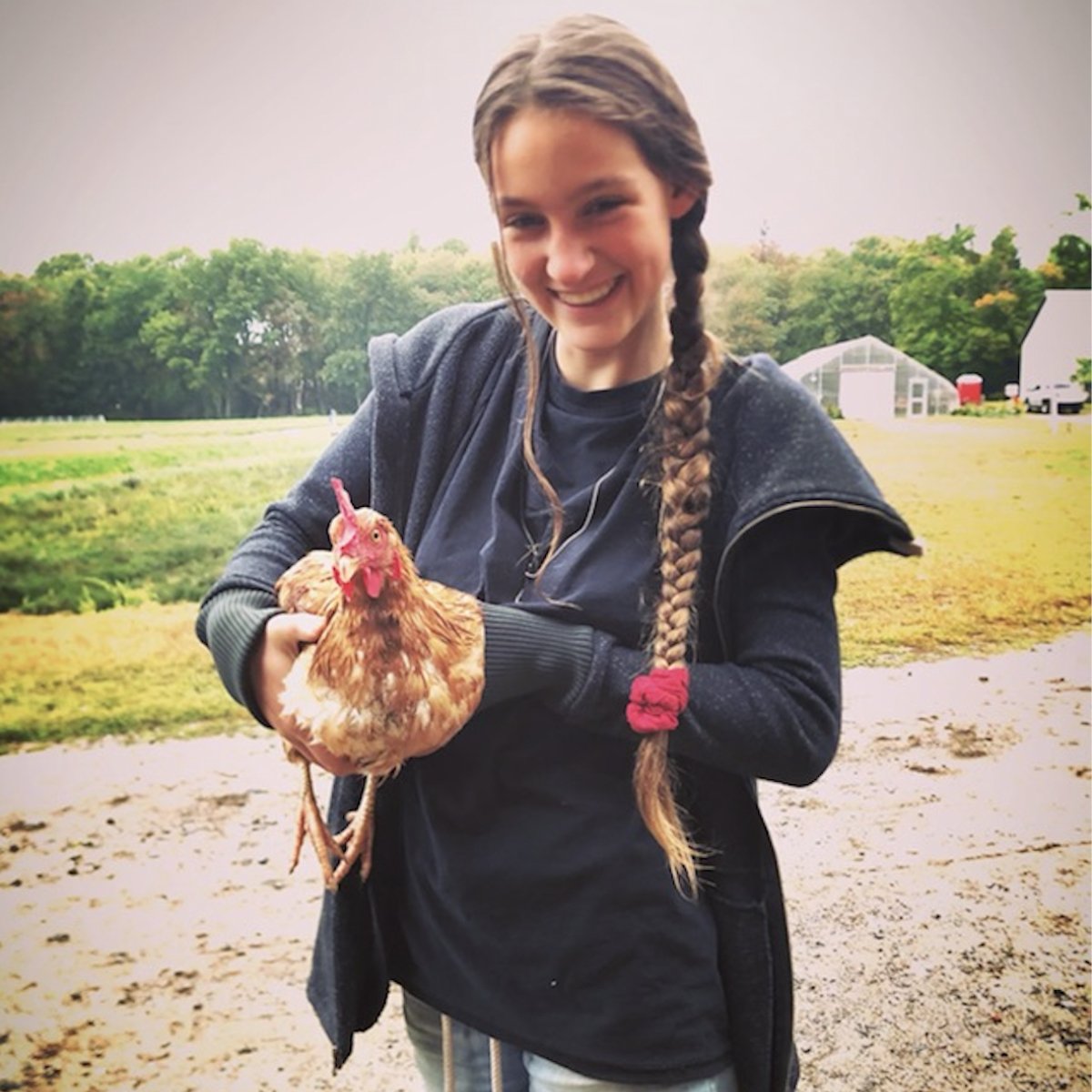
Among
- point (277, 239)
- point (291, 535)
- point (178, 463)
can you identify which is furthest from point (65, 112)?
point (291, 535)

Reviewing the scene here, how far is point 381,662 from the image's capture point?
2.67ft

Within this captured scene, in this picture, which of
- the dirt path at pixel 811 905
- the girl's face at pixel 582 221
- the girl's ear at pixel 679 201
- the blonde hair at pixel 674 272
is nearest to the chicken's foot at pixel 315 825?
the blonde hair at pixel 674 272

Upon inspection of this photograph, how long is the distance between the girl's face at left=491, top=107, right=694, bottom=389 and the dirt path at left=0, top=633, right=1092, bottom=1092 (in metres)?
1.61

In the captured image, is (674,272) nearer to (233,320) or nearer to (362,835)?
(362,835)

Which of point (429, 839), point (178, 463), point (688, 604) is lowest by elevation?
point (429, 839)

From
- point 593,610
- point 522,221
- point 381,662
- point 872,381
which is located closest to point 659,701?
point 593,610

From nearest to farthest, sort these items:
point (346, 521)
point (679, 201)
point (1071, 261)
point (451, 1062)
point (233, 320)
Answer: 1. point (346, 521)
2. point (679, 201)
3. point (451, 1062)
4. point (233, 320)
5. point (1071, 261)

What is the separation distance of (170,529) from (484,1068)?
149 cm

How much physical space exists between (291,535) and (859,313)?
5.17 ft

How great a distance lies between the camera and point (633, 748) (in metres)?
0.92

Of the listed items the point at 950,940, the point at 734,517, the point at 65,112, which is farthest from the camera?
the point at 950,940

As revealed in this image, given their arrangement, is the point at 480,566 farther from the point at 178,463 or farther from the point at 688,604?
the point at 178,463

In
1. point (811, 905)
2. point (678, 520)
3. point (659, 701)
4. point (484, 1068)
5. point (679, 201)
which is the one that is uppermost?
point (679, 201)

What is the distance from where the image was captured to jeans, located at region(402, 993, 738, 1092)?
942 millimetres
